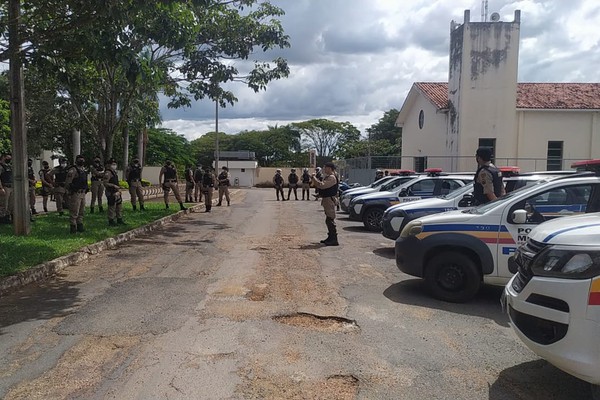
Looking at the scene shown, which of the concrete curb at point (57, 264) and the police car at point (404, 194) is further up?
the police car at point (404, 194)

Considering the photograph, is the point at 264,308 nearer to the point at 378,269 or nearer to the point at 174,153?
the point at 378,269

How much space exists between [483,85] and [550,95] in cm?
501

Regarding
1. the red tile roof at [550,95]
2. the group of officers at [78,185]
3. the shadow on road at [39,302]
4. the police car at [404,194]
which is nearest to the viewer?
the shadow on road at [39,302]

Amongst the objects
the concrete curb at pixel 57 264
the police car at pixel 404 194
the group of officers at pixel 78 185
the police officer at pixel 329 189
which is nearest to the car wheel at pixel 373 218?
the police car at pixel 404 194

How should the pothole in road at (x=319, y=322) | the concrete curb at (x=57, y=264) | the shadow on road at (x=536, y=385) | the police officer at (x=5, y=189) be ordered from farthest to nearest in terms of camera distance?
1. the police officer at (x=5, y=189)
2. the concrete curb at (x=57, y=264)
3. the pothole in road at (x=319, y=322)
4. the shadow on road at (x=536, y=385)

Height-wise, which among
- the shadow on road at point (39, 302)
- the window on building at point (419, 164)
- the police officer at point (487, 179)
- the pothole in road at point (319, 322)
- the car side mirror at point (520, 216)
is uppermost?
the window on building at point (419, 164)

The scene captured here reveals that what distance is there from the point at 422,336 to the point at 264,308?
1.84 meters

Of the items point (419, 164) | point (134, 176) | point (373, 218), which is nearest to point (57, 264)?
point (373, 218)

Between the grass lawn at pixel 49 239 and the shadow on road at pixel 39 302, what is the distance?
18.9 inches

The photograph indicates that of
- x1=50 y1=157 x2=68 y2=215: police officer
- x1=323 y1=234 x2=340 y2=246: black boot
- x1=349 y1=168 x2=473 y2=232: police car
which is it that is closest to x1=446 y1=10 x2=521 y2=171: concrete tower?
x1=349 y1=168 x2=473 y2=232: police car

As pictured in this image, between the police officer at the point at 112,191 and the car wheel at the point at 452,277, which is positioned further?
the police officer at the point at 112,191

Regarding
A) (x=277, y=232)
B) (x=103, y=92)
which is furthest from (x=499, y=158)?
(x=103, y=92)

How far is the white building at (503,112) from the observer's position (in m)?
→ 25.2

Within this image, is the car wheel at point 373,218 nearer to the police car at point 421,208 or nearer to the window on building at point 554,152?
the police car at point 421,208
